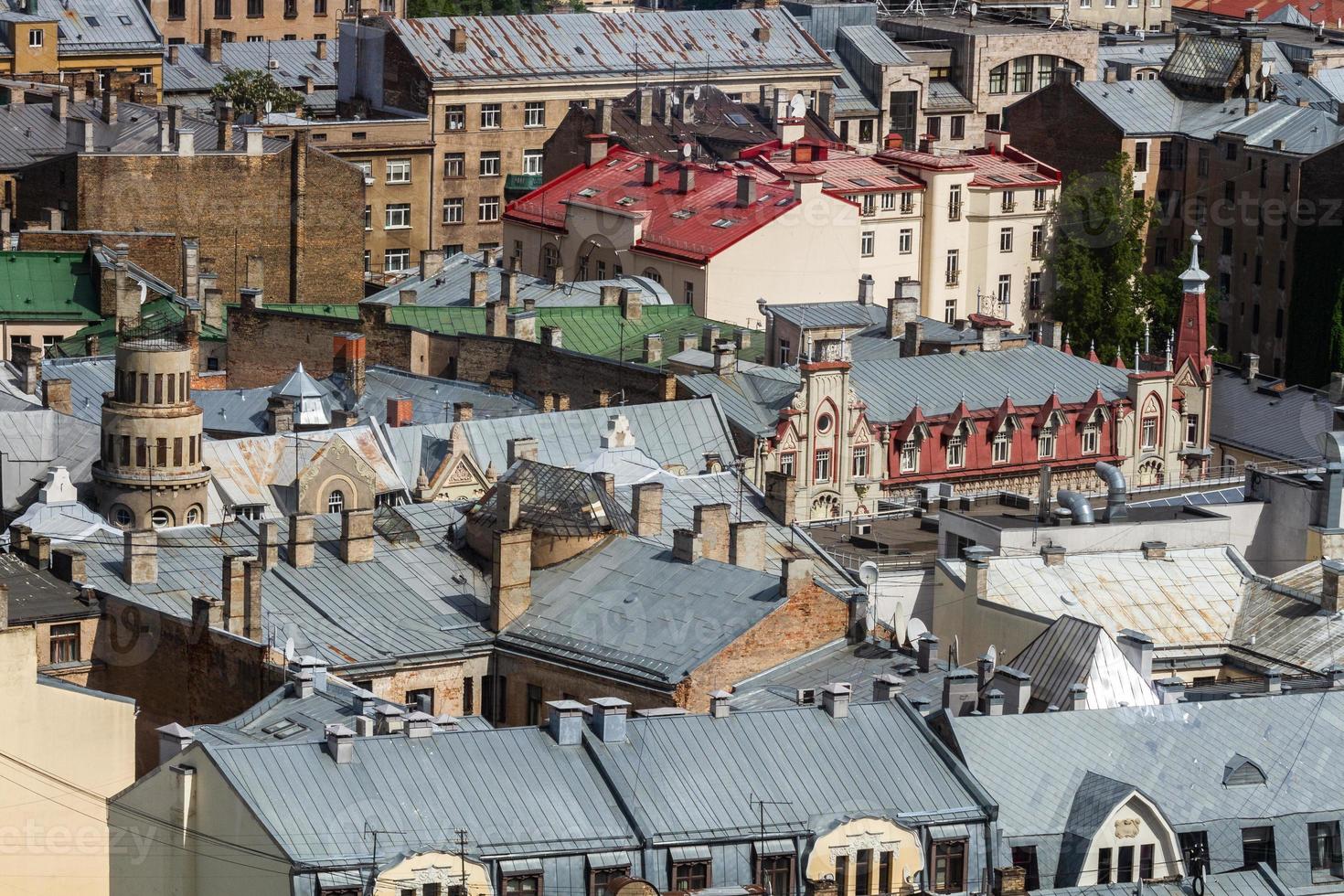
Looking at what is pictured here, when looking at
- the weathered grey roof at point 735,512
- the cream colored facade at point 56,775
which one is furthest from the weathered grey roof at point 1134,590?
the cream colored facade at point 56,775

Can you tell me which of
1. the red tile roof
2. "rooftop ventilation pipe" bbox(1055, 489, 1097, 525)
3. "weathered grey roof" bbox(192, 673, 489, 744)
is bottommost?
"weathered grey roof" bbox(192, 673, 489, 744)

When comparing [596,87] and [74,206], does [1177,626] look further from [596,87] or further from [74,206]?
[596,87]

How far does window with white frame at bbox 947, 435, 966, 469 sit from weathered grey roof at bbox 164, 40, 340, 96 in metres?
62.6

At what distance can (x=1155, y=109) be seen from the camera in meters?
145

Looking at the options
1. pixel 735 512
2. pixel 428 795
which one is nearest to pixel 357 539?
pixel 735 512

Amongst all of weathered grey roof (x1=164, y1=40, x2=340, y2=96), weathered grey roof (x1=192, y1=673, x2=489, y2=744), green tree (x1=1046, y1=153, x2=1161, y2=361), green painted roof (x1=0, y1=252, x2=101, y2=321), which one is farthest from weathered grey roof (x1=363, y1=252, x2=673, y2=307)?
weathered grey roof (x1=192, y1=673, x2=489, y2=744)

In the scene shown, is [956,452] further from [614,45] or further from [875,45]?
[875,45]

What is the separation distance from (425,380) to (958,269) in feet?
98.8

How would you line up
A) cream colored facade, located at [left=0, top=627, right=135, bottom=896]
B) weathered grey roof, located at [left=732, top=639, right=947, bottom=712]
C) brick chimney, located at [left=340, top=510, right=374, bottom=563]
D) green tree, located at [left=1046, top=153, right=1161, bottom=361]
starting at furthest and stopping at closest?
green tree, located at [left=1046, top=153, right=1161, bottom=361]
brick chimney, located at [left=340, top=510, right=374, bottom=563]
weathered grey roof, located at [left=732, top=639, right=947, bottom=712]
cream colored facade, located at [left=0, top=627, right=135, bottom=896]

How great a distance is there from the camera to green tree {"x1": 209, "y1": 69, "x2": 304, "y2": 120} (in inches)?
5906

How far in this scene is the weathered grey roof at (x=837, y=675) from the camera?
71688 millimetres

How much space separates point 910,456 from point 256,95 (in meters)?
56.3

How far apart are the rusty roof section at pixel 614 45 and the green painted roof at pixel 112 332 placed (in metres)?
34.7

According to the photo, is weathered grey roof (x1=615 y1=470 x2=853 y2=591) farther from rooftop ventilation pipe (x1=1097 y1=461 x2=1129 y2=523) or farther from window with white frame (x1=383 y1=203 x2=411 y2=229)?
window with white frame (x1=383 y1=203 x2=411 y2=229)
